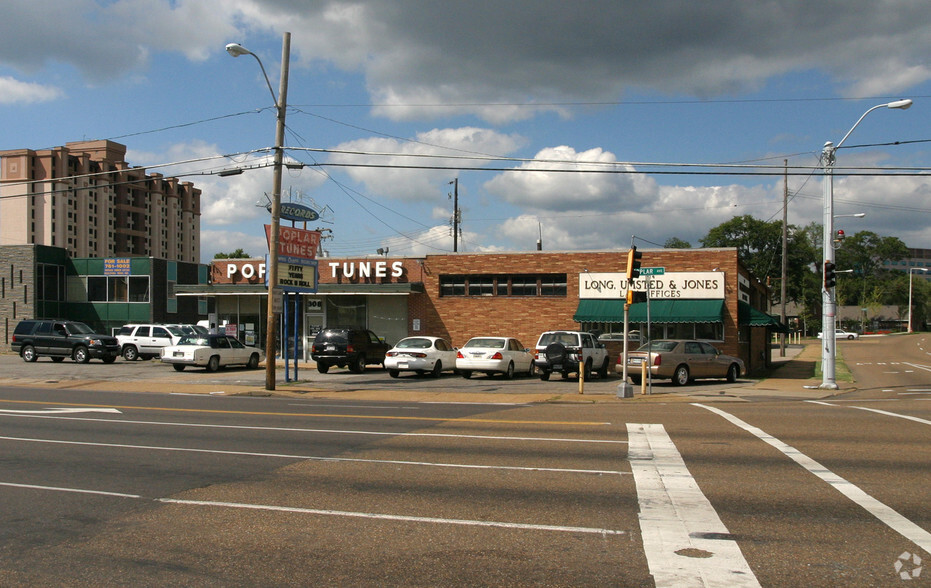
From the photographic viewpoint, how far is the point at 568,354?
25625 mm

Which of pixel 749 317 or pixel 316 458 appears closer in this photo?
pixel 316 458

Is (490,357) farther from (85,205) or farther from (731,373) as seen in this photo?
(85,205)

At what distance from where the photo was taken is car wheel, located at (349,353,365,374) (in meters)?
28.8

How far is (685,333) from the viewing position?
31.8 metres

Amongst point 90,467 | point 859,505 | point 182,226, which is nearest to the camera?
point 859,505

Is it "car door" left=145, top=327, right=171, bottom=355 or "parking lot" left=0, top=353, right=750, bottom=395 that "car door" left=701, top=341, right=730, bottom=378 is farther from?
"car door" left=145, top=327, right=171, bottom=355

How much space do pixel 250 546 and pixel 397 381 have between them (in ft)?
65.1

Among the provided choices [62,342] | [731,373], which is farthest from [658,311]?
[62,342]

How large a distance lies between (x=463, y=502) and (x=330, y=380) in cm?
1931

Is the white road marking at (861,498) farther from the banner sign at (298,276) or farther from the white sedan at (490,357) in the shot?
the banner sign at (298,276)

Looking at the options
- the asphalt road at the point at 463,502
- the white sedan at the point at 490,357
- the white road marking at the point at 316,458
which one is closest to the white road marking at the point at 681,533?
the asphalt road at the point at 463,502

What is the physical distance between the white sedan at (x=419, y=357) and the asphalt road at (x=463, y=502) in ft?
41.6

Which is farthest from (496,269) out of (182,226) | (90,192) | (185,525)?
(182,226)

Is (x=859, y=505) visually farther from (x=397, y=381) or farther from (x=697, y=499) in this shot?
(x=397, y=381)
